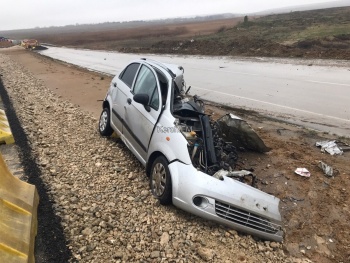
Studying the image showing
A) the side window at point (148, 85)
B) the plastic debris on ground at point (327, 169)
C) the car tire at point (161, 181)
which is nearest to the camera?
the car tire at point (161, 181)

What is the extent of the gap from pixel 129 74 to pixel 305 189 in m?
4.00

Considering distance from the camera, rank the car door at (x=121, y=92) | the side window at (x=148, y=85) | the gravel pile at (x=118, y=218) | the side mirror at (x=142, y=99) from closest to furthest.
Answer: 1. the gravel pile at (x=118, y=218)
2. the side mirror at (x=142, y=99)
3. the side window at (x=148, y=85)
4. the car door at (x=121, y=92)

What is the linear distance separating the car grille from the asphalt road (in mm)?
5029

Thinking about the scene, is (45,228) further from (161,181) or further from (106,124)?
(106,124)

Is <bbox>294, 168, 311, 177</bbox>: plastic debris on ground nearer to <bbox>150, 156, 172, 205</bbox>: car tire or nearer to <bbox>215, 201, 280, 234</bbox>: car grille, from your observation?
<bbox>215, 201, 280, 234</bbox>: car grille

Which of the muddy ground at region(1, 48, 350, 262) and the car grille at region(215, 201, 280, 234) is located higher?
the car grille at region(215, 201, 280, 234)

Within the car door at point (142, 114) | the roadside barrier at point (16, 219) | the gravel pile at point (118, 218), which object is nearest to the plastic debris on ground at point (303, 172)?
the gravel pile at point (118, 218)

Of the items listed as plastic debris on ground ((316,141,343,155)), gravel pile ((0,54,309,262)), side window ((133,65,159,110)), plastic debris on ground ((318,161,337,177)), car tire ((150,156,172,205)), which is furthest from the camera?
plastic debris on ground ((316,141,343,155))

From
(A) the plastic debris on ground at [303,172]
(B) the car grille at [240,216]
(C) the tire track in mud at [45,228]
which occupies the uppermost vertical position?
(C) the tire track in mud at [45,228]

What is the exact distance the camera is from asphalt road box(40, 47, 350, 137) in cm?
965

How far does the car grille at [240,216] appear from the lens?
4.24 meters

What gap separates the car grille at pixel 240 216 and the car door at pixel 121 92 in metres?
2.85

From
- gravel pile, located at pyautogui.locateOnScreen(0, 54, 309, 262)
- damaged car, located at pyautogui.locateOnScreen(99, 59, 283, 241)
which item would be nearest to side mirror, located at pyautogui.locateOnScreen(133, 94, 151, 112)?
damaged car, located at pyautogui.locateOnScreen(99, 59, 283, 241)

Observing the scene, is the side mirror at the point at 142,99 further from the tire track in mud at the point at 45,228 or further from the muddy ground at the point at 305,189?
the muddy ground at the point at 305,189
